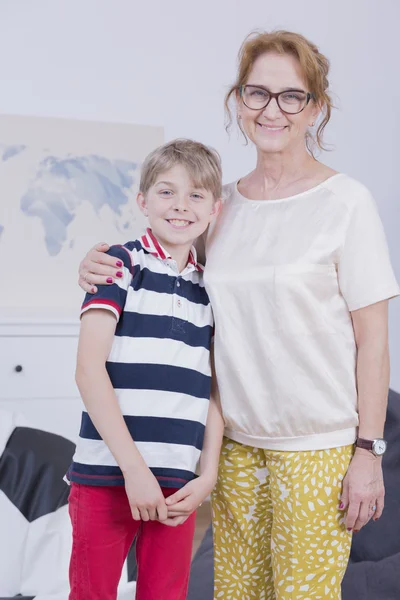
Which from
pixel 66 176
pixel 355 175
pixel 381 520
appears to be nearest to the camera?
pixel 381 520

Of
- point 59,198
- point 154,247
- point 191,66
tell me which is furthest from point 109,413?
point 191,66

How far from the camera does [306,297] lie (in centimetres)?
128

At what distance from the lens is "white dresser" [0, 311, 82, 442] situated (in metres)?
2.86

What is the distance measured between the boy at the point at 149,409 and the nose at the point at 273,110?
0.50 ft

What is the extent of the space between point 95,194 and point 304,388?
2190 mm

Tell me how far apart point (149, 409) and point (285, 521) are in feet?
1.09

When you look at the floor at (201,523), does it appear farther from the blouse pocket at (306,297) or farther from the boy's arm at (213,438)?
the blouse pocket at (306,297)

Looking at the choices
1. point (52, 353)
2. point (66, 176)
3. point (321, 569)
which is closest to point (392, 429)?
point (321, 569)

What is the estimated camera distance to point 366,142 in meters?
3.47

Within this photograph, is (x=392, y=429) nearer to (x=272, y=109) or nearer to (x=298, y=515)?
(x=298, y=515)

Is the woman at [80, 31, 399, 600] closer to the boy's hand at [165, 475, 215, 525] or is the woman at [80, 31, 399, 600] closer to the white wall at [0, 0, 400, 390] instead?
the boy's hand at [165, 475, 215, 525]

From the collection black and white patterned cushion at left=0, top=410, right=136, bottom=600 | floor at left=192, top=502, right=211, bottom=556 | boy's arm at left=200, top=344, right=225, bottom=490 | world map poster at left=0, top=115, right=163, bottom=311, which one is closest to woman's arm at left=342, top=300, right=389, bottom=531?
boy's arm at left=200, top=344, right=225, bottom=490

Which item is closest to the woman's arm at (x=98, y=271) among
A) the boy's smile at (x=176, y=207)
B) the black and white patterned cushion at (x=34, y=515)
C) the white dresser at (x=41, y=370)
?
the boy's smile at (x=176, y=207)

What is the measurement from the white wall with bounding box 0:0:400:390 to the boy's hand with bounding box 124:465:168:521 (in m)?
2.36
